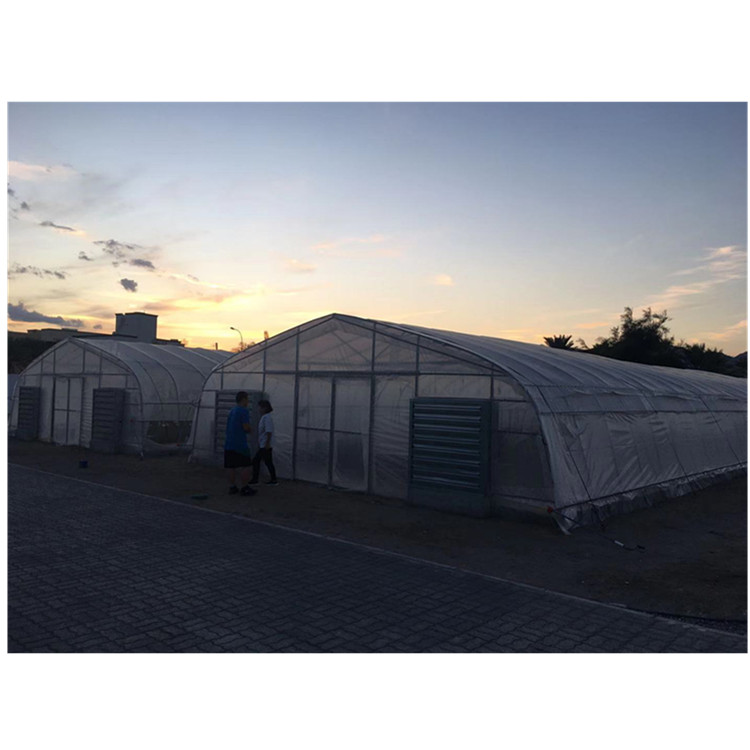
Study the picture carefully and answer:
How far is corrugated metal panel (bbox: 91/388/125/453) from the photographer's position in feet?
65.4

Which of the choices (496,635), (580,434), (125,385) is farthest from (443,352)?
(125,385)

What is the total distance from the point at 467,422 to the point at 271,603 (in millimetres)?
5920

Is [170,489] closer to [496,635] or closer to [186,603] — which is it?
[186,603]

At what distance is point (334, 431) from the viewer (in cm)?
1420

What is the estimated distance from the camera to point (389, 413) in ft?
43.4

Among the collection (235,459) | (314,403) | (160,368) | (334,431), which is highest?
(160,368)

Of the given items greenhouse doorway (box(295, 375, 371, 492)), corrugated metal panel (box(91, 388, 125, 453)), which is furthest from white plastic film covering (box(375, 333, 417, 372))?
corrugated metal panel (box(91, 388, 125, 453))

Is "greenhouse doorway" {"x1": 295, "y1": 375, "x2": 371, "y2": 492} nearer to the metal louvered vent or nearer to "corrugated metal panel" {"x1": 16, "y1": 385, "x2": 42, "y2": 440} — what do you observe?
the metal louvered vent

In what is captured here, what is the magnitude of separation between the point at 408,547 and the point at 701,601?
389 centimetres

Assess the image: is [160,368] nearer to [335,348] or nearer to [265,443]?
[265,443]

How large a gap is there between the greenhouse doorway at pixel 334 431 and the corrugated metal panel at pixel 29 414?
13.4m

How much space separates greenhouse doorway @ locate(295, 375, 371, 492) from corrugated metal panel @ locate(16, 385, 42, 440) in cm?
1344

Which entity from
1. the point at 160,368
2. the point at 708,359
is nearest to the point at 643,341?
the point at 708,359

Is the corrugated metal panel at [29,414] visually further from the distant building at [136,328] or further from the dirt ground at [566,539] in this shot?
the distant building at [136,328]
